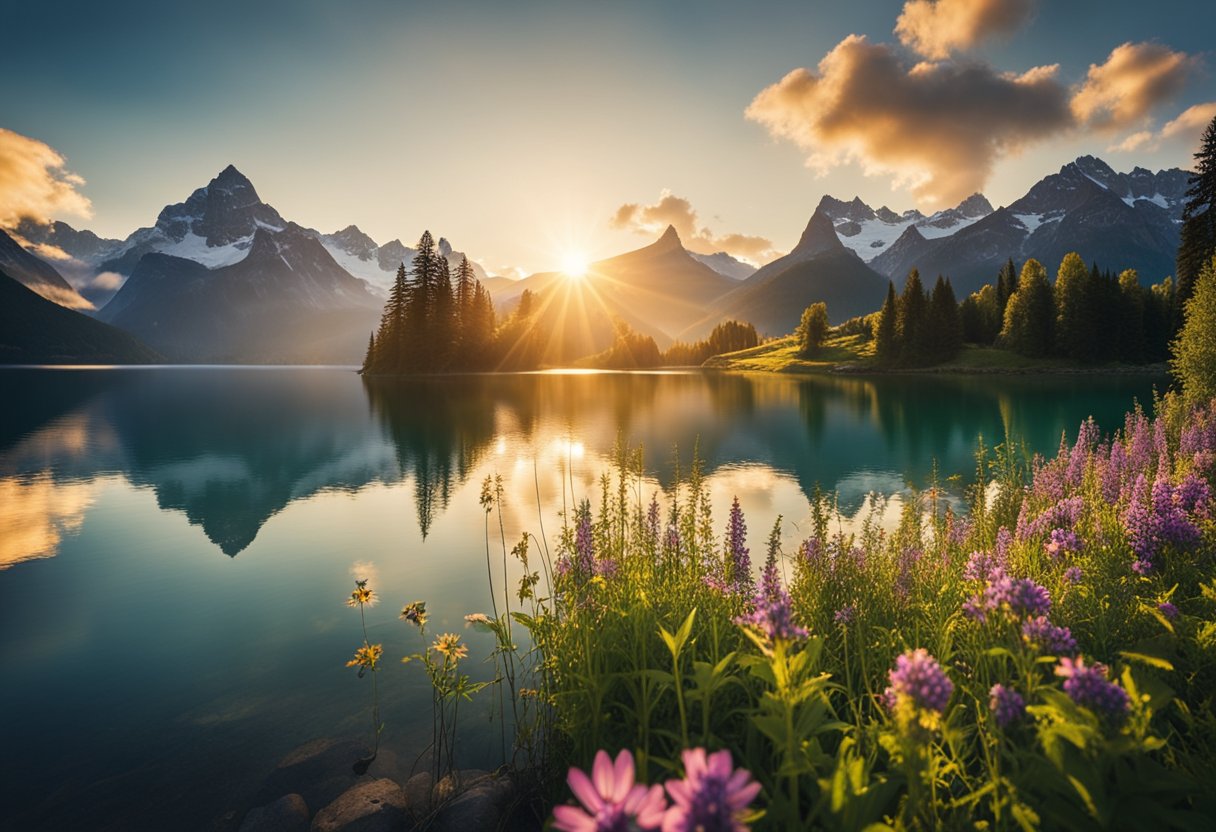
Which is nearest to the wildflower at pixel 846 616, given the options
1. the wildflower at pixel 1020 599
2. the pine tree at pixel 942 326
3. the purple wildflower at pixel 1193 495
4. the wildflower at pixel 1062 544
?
the wildflower at pixel 1020 599

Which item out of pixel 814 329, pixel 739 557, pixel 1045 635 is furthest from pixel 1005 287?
pixel 1045 635

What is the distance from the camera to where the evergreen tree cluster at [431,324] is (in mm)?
100625

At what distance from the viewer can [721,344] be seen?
189 m

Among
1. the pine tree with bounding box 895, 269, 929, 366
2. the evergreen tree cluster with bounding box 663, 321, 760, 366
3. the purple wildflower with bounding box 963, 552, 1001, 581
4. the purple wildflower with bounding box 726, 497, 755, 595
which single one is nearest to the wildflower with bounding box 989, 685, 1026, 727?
the purple wildflower with bounding box 726, 497, 755, 595

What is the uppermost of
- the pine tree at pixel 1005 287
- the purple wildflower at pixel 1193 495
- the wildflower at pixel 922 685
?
the pine tree at pixel 1005 287

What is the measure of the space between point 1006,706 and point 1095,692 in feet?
2.07

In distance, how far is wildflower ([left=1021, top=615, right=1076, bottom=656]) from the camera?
3572 millimetres

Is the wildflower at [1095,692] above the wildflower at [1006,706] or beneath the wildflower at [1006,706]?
above

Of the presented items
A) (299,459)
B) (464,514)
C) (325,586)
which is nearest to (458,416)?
(299,459)

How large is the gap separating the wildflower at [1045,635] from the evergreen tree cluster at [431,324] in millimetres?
101969

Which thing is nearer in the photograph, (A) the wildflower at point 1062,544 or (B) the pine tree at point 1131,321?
(A) the wildflower at point 1062,544

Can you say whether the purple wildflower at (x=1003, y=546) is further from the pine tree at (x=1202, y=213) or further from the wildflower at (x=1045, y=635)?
the pine tree at (x=1202, y=213)

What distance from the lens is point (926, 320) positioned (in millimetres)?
110125


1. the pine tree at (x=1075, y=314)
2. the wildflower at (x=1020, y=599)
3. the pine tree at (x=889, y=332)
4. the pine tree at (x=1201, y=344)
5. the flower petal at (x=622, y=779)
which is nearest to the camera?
the flower petal at (x=622, y=779)
